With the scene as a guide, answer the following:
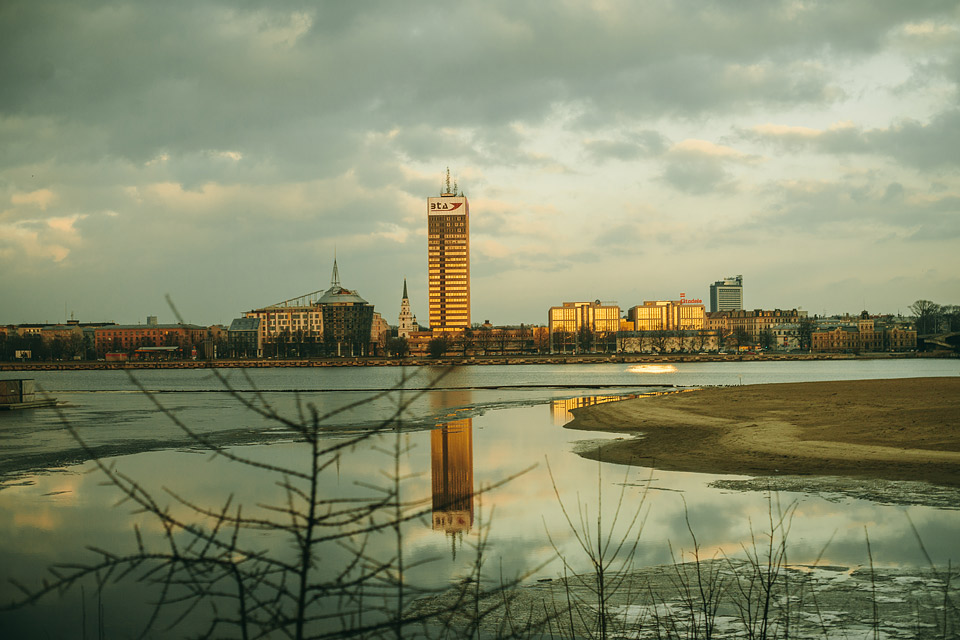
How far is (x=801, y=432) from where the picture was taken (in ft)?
97.3

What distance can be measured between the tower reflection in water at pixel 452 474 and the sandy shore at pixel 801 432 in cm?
347

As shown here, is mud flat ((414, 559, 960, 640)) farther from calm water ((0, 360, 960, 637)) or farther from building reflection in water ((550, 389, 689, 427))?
building reflection in water ((550, 389, 689, 427))

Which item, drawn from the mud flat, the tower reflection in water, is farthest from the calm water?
the mud flat

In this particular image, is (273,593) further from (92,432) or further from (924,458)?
(92,432)

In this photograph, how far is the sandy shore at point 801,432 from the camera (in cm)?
2216

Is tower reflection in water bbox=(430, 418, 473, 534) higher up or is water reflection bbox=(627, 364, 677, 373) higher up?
tower reflection in water bbox=(430, 418, 473, 534)

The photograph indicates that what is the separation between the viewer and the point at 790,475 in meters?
21.0

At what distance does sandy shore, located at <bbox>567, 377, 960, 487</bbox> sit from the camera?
2216 cm

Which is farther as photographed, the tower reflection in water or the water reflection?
the water reflection

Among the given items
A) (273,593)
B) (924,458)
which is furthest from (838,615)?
(924,458)

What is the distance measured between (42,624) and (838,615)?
10805 millimetres

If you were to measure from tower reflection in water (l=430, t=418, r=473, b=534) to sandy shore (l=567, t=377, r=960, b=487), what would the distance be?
3470 millimetres

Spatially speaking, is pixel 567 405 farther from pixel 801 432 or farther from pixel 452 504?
pixel 452 504

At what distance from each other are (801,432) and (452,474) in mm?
14921
